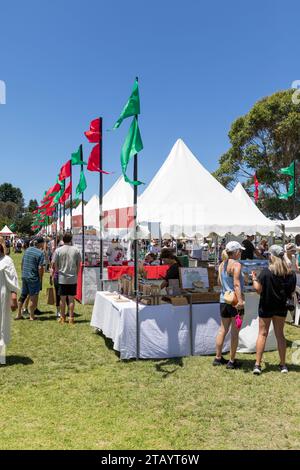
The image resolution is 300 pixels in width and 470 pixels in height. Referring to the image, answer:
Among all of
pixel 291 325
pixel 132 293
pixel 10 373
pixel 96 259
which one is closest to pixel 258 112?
pixel 96 259

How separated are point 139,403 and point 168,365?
1298 millimetres

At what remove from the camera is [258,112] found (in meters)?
28.6

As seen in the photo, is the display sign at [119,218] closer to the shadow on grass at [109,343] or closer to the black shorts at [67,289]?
the black shorts at [67,289]

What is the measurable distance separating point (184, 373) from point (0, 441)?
8.04 ft

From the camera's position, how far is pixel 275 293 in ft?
17.1

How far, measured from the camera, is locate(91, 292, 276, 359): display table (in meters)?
5.80

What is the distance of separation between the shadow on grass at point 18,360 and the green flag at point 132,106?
11.3 feet

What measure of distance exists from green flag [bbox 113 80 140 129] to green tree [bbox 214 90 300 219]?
23740 mm

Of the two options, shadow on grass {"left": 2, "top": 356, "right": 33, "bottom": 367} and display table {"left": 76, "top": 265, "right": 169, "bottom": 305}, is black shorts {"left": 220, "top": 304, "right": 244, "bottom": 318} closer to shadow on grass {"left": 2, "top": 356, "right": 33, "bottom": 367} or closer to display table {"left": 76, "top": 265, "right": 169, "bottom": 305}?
shadow on grass {"left": 2, "top": 356, "right": 33, "bottom": 367}

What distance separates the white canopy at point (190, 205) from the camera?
757cm

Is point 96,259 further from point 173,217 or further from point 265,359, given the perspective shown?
point 265,359

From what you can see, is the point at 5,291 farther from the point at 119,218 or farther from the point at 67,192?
the point at 67,192

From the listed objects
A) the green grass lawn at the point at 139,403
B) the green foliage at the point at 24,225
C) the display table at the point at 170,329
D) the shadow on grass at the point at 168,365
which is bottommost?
the green grass lawn at the point at 139,403

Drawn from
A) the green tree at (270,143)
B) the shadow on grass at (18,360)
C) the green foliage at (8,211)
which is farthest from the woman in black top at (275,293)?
the green foliage at (8,211)
